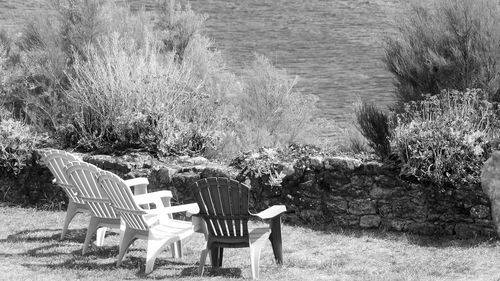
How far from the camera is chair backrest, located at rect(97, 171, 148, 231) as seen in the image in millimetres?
7277

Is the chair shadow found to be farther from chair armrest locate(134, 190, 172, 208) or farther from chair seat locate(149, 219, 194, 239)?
chair armrest locate(134, 190, 172, 208)

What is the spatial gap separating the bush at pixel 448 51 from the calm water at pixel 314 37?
261 inches

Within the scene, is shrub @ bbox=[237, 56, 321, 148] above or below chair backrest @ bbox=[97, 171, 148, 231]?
below

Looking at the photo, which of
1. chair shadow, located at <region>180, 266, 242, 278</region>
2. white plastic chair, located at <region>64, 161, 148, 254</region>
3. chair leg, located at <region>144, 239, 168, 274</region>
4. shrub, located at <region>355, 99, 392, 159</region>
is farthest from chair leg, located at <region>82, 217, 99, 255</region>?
shrub, located at <region>355, 99, 392, 159</region>

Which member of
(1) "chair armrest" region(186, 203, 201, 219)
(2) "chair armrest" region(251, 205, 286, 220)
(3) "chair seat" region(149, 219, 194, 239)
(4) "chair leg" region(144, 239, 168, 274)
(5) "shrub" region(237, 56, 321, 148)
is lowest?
(5) "shrub" region(237, 56, 321, 148)

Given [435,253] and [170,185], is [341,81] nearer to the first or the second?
[170,185]

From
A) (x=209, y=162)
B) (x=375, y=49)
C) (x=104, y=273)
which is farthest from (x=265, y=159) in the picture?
(x=375, y=49)

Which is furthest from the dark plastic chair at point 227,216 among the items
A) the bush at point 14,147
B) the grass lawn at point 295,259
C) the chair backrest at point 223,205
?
the bush at point 14,147

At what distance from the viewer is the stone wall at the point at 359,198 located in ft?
29.0

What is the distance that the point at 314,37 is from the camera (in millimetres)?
23531

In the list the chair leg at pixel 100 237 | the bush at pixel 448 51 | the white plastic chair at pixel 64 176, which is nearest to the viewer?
the chair leg at pixel 100 237

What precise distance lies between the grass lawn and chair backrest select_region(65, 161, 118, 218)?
0.45 metres

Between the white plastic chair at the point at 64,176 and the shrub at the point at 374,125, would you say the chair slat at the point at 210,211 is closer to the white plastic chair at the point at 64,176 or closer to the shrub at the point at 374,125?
the white plastic chair at the point at 64,176

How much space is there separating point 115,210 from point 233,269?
128 centimetres
